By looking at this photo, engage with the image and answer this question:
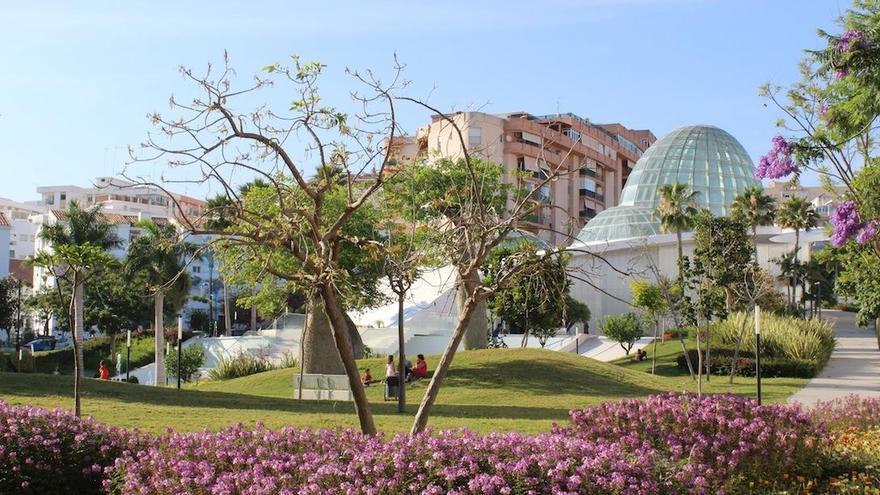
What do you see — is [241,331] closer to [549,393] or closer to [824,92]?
[549,393]

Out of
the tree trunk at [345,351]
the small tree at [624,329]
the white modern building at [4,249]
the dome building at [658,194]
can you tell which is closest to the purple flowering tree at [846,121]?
the tree trunk at [345,351]

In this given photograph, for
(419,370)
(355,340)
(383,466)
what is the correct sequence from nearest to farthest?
(383,466)
(419,370)
(355,340)

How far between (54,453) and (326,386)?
606 inches

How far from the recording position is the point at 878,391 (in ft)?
90.9

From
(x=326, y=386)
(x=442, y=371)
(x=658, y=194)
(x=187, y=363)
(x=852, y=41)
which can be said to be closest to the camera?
(x=442, y=371)

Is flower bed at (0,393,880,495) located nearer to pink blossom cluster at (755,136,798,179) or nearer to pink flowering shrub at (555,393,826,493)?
pink flowering shrub at (555,393,826,493)

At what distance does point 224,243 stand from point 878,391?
961 inches

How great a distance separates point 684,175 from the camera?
267 feet

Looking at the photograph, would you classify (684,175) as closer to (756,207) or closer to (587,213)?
(587,213)

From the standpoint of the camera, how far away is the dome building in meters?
67.4

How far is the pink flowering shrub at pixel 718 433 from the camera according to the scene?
29.7 feet

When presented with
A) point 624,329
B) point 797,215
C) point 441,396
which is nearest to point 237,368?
point 441,396

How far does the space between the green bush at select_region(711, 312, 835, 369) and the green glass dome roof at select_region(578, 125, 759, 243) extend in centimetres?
3506

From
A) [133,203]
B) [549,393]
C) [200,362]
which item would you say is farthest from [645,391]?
[133,203]
